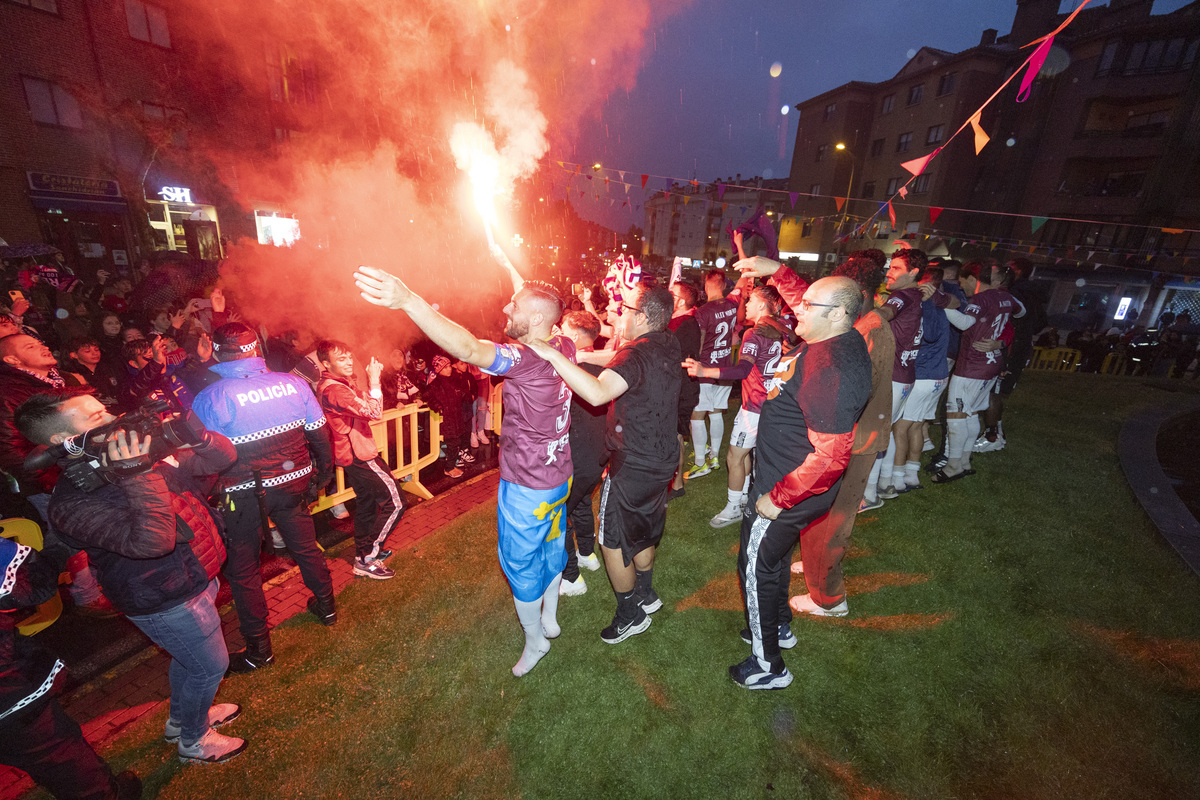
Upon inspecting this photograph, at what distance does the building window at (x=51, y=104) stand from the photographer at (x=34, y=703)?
77.9 feet

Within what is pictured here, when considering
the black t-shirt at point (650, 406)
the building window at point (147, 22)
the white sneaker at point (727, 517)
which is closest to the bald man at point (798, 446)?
the black t-shirt at point (650, 406)

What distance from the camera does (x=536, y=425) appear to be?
3156 millimetres

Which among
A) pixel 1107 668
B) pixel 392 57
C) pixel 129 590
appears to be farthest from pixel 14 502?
pixel 1107 668

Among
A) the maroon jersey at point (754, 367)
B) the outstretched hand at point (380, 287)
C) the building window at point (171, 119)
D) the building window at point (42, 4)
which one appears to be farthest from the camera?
the building window at point (171, 119)

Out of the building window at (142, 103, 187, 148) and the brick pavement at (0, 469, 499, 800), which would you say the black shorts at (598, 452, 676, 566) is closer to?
the brick pavement at (0, 469, 499, 800)

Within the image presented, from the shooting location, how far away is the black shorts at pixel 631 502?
11.6 ft

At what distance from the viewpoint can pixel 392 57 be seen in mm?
9062

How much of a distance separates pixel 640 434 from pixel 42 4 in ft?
84.5

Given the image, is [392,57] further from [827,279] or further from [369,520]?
[827,279]

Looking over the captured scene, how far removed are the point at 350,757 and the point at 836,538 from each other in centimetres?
389

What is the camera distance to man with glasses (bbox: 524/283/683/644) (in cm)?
338

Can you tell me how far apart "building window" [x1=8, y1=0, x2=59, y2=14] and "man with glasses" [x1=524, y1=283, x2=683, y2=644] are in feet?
81.6

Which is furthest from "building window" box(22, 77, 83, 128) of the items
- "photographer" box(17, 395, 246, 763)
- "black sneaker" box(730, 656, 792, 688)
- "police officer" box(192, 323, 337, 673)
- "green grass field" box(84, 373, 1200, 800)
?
"black sneaker" box(730, 656, 792, 688)

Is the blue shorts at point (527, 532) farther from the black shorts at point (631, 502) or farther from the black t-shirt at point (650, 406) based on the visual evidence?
the black t-shirt at point (650, 406)
